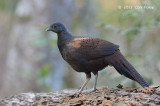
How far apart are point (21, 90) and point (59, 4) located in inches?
120

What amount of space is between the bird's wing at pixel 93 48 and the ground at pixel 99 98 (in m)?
0.58

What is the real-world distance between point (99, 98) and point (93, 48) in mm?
998

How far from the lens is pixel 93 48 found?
6301mm

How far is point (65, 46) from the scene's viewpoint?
6441 millimetres

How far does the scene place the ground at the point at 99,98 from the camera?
5.43m

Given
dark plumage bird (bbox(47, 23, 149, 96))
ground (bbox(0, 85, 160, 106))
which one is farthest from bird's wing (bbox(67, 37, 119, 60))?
ground (bbox(0, 85, 160, 106))

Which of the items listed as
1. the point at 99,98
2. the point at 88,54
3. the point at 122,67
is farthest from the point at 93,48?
the point at 99,98

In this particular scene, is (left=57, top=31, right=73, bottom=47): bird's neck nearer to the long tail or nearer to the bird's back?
the bird's back

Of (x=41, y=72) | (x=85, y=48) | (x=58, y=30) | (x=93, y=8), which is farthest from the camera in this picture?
(x=93, y=8)

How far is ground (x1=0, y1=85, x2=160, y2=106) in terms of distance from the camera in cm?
543

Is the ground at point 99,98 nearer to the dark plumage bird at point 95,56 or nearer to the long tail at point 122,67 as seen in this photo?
the long tail at point 122,67

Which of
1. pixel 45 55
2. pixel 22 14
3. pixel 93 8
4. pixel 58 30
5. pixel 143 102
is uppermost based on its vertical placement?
pixel 93 8

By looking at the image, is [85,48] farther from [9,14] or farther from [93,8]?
[9,14]

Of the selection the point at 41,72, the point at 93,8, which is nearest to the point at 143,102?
the point at 41,72
